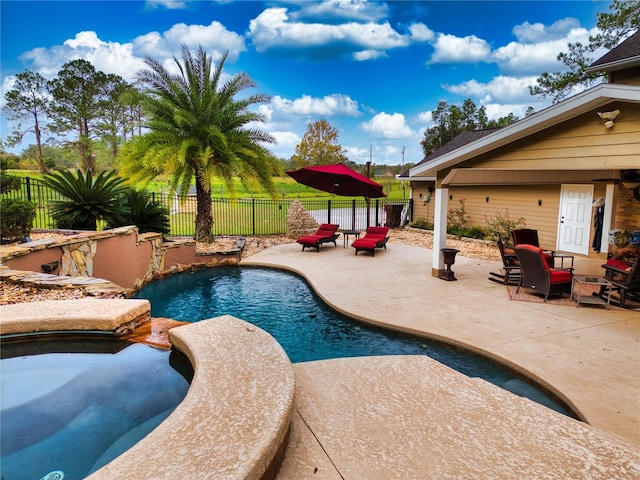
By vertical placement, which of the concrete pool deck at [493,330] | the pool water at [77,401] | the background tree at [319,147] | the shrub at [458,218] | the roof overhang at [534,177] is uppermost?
the background tree at [319,147]

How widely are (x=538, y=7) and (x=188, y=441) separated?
22481 mm

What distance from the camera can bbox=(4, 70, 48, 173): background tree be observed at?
2312cm

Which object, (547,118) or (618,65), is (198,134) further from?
(618,65)

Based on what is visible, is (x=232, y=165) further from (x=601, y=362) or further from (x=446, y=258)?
(x=601, y=362)

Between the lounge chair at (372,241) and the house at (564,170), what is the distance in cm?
231

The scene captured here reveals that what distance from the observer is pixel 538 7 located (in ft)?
57.6

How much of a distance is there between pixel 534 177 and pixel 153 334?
40.6 ft

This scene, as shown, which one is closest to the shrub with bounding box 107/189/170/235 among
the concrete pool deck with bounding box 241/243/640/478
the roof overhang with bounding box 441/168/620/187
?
the concrete pool deck with bounding box 241/243/640/478

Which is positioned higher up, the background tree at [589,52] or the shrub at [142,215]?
the background tree at [589,52]

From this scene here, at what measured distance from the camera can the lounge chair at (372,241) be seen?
1127cm

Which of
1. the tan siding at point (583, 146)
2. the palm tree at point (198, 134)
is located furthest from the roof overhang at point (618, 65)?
the palm tree at point (198, 134)

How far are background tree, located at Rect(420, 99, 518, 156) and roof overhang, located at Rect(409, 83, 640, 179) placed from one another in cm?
3515

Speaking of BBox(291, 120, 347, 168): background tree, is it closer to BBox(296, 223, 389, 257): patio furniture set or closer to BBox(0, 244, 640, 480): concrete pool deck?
BBox(296, 223, 389, 257): patio furniture set

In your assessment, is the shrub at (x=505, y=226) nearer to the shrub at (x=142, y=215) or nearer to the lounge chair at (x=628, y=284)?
the lounge chair at (x=628, y=284)
